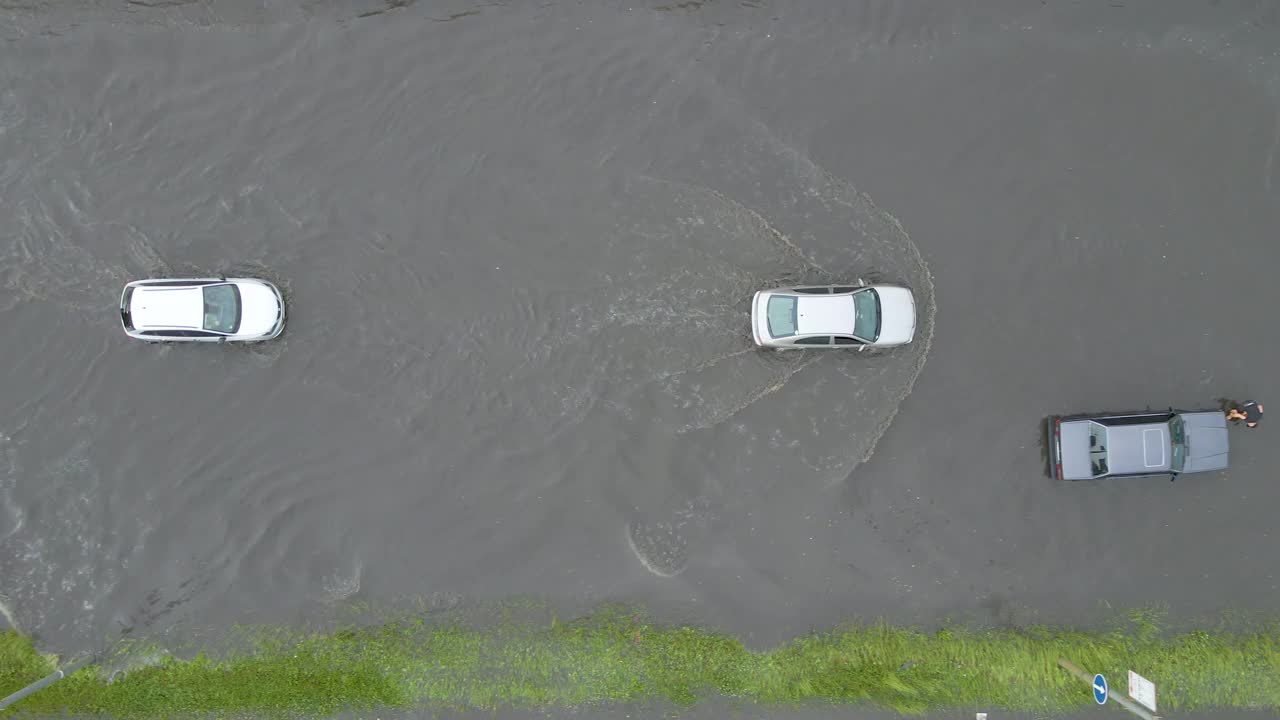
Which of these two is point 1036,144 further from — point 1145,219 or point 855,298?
point 855,298

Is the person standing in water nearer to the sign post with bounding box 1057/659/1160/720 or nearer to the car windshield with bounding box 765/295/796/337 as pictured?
the sign post with bounding box 1057/659/1160/720

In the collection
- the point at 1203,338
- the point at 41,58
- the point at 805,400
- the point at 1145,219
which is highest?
the point at 41,58

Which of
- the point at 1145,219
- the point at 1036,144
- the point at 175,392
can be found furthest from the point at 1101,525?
the point at 175,392

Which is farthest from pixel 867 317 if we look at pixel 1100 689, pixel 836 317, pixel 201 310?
pixel 201 310

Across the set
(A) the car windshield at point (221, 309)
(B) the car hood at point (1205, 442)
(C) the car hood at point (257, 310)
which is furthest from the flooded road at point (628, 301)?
(A) the car windshield at point (221, 309)

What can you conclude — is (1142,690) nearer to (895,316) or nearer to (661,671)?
(895,316)

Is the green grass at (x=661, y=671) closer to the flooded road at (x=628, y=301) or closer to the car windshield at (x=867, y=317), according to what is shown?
the flooded road at (x=628, y=301)
